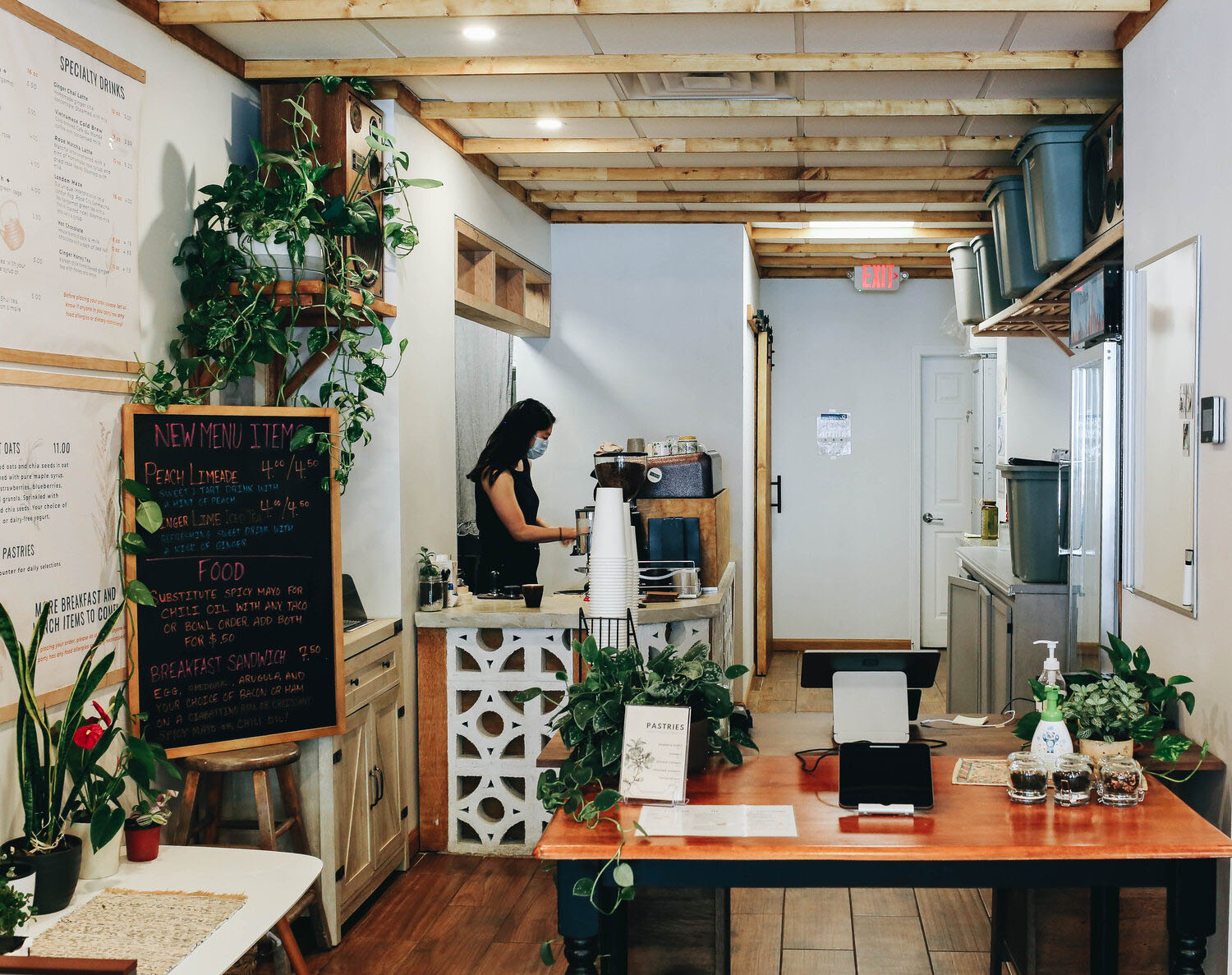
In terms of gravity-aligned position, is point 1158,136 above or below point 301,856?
above

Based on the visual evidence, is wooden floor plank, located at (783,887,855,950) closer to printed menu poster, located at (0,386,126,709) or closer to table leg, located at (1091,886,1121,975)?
table leg, located at (1091,886,1121,975)

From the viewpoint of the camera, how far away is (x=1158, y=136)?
3.05 metres

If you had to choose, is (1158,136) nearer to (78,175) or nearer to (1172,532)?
(1172,532)

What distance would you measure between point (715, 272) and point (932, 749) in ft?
12.2

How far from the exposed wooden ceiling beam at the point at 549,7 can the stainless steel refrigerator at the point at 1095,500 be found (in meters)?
1.01

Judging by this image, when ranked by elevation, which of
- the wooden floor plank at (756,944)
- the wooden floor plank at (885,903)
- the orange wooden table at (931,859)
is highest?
the orange wooden table at (931,859)

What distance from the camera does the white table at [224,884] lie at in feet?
7.16

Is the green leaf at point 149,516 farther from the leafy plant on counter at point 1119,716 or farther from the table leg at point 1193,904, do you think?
the table leg at point 1193,904

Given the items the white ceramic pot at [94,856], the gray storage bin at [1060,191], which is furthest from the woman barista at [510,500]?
the white ceramic pot at [94,856]

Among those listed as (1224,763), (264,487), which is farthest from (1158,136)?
(264,487)

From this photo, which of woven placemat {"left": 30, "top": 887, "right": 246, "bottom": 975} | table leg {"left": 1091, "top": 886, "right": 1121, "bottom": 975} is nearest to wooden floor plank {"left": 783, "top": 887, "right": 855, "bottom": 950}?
table leg {"left": 1091, "top": 886, "right": 1121, "bottom": 975}

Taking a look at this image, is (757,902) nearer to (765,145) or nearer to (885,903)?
(885,903)

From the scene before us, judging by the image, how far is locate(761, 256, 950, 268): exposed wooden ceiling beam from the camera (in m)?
7.68

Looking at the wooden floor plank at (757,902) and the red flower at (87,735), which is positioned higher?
the red flower at (87,735)
